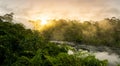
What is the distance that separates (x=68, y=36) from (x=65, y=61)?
3533 inches

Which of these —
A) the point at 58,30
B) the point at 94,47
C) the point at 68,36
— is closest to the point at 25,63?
the point at 94,47

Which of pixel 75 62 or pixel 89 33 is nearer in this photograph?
pixel 75 62

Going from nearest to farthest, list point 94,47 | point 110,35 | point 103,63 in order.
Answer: point 103,63
point 94,47
point 110,35

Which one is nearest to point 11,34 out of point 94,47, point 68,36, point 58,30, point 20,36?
point 20,36

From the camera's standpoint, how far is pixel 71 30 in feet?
344

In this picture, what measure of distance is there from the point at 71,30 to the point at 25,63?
91.3m

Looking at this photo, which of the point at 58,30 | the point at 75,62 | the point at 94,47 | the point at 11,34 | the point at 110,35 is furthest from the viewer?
the point at 58,30

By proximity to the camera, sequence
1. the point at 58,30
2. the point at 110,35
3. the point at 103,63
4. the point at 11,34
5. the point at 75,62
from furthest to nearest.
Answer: the point at 58,30, the point at 110,35, the point at 11,34, the point at 103,63, the point at 75,62

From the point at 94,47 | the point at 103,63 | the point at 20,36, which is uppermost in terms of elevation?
the point at 20,36

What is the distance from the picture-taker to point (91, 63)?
13.1 metres

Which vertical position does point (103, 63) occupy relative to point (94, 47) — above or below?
above

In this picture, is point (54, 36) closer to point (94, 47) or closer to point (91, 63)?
point (94, 47)

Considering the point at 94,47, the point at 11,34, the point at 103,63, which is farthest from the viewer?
the point at 94,47

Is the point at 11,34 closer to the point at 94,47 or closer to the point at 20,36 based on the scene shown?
the point at 20,36
